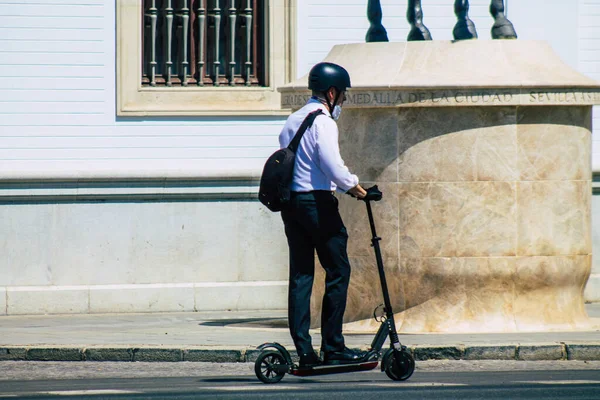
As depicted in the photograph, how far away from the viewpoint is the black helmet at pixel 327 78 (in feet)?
29.9

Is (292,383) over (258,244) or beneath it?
over

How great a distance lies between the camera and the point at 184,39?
1577cm

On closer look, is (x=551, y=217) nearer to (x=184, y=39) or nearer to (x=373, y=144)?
(x=373, y=144)

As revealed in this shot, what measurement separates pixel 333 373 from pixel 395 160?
3.53 meters

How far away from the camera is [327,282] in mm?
9062

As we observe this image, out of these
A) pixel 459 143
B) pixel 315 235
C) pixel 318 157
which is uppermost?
pixel 318 157

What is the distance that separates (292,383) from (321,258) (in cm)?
80

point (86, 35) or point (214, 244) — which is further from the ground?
point (86, 35)

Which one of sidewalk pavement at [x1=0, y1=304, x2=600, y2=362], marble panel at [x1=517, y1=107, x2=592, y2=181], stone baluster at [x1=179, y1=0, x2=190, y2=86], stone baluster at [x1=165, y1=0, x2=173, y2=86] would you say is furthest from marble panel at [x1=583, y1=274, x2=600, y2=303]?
stone baluster at [x1=165, y1=0, x2=173, y2=86]

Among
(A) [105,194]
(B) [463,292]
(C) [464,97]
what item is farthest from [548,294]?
(A) [105,194]

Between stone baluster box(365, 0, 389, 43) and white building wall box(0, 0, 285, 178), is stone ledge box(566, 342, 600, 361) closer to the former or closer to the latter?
stone baluster box(365, 0, 389, 43)

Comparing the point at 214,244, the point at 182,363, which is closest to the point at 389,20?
the point at 214,244

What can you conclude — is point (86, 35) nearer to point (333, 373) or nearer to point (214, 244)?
point (214, 244)

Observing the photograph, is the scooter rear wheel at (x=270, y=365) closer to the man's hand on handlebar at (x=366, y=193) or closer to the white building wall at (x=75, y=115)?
the man's hand on handlebar at (x=366, y=193)
